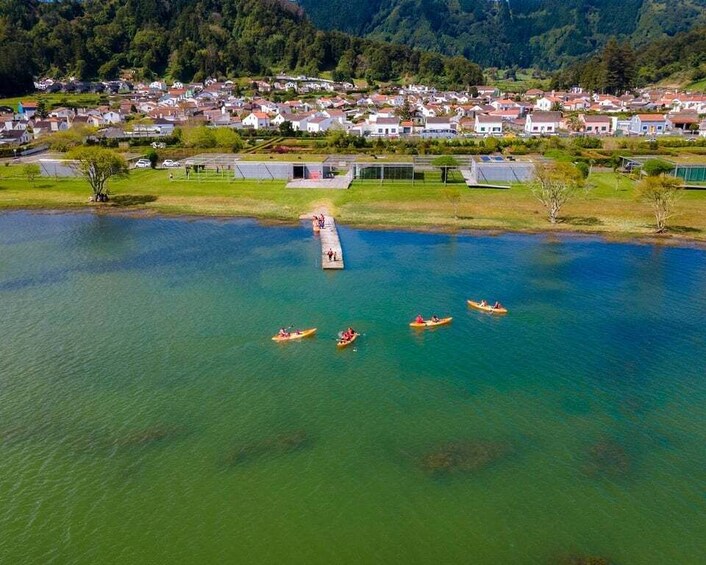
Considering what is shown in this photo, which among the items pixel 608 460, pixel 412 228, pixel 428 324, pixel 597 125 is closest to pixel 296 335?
pixel 428 324

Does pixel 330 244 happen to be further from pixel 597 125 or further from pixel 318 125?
pixel 597 125

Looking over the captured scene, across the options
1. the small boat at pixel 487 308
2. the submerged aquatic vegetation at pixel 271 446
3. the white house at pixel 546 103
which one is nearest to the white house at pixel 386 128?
the white house at pixel 546 103

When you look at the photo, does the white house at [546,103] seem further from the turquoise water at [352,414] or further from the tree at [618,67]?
the turquoise water at [352,414]

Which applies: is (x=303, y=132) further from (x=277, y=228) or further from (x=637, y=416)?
(x=637, y=416)

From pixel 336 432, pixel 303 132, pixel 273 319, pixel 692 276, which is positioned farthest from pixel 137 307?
pixel 303 132

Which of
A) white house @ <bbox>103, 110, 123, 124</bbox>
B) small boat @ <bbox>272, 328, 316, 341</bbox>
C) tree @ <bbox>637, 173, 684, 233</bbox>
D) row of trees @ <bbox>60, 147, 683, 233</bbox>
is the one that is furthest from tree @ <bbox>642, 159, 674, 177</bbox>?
white house @ <bbox>103, 110, 123, 124</bbox>

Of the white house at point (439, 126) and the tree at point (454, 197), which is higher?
the white house at point (439, 126)
